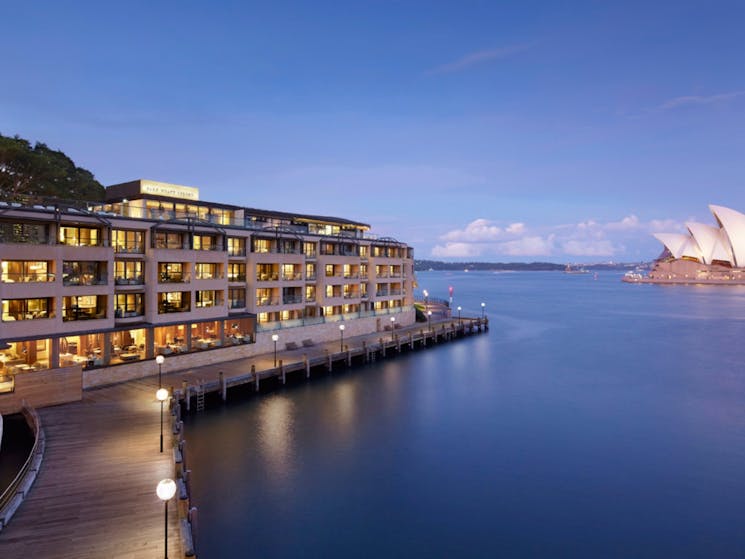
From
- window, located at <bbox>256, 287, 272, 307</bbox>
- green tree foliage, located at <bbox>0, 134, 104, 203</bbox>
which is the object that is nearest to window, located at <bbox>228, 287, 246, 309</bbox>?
window, located at <bbox>256, 287, 272, 307</bbox>

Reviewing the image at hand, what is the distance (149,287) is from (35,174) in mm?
23788

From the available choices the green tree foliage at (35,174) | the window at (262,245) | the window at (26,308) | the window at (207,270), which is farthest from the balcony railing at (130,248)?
the green tree foliage at (35,174)

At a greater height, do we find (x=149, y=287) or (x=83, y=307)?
(x=149, y=287)

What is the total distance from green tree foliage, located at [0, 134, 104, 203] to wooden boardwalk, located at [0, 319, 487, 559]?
26.3 m

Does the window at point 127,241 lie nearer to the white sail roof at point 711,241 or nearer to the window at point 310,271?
the window at point 310,271

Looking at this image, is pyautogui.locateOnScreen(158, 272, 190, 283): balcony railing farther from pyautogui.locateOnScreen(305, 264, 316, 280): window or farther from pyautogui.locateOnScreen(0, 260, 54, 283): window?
pyautogui.locateOnScreen(305, 264, 316, 280): window

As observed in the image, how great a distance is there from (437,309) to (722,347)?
44.4 m

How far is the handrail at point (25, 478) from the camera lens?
52.6 ft

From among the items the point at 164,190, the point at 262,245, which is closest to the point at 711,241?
the point at 262,245

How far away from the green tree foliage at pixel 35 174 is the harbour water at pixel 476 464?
33.4 meters

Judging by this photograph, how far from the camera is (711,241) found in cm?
19088

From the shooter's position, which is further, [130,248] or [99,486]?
[130,248]

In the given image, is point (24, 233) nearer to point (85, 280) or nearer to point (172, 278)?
point (85, 280)

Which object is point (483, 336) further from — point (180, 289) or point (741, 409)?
point (180, 289)
